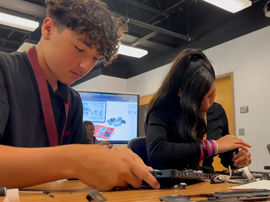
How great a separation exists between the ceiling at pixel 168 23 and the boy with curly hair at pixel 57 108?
3585 mm

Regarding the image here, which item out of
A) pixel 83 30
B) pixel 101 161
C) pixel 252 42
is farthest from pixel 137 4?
pixel 101 161

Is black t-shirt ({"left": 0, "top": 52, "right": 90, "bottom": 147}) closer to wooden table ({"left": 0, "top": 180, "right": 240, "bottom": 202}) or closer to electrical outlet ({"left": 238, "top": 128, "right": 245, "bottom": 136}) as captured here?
wooden table ({"left": 0, "top": 180, "right": 240, "bottom": 202})

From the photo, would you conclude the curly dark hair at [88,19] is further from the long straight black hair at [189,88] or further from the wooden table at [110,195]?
the wooden table at [110,195]

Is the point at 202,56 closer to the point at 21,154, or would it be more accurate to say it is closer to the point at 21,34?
the point at 21,154

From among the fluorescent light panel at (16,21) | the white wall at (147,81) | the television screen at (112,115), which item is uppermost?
the fluorescent light panel at (16,21)

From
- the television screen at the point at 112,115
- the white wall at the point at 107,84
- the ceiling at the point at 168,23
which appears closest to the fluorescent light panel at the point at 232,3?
the ceiling at the point at 168,23

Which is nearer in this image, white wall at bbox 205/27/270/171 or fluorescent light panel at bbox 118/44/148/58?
white wall at bbox 205/27/270/171

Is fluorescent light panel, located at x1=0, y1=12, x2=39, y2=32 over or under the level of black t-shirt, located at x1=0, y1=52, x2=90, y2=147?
over

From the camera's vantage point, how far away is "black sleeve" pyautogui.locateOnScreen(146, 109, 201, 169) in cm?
97

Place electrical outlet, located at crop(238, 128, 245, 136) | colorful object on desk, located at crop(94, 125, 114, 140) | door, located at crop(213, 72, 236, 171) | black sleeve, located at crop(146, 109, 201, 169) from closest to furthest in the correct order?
black sleeve, located at crop(146, 109, 201, 169), colorful object on desk, located at crop(94, 125, 114, 140), electrical outlet, located at crop(238, 128, 245, 136), door, located at crop(213, 72, 236, 171)

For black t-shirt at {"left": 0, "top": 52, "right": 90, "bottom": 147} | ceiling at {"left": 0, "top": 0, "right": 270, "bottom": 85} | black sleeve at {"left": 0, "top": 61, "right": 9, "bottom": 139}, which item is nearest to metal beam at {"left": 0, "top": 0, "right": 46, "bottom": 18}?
ceiling at {"left": 0, "top": 0, "right": 270, "bottom": 85}

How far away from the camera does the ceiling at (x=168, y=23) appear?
4281 mm

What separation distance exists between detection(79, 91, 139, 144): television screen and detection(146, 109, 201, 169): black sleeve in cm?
137

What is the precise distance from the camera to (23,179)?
0.49 metres
